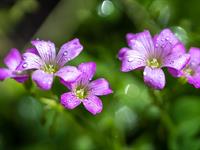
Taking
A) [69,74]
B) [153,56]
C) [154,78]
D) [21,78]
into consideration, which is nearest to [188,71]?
[153,56]

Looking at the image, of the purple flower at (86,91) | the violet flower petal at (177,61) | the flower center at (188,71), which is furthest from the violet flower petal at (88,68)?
the flower center at (188,71)

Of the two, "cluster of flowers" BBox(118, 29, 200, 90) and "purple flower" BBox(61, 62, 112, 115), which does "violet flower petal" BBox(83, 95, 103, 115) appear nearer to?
"purple flower" BBox(61, 62, 112, 115)

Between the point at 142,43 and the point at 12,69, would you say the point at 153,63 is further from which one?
the point at 12,69

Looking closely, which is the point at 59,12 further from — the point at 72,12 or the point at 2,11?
the point at 2,11

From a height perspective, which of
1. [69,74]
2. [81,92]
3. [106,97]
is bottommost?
[106,97]

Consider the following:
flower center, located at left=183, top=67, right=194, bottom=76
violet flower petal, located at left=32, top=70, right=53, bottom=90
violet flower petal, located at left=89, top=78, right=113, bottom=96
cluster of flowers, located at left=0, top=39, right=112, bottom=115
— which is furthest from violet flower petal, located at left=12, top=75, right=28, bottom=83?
flower center, located at left=183, top=67, right=194, bottom=76

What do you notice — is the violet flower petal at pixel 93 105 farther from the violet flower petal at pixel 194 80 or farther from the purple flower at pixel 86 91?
the violet flower petal at pixel 194 80
